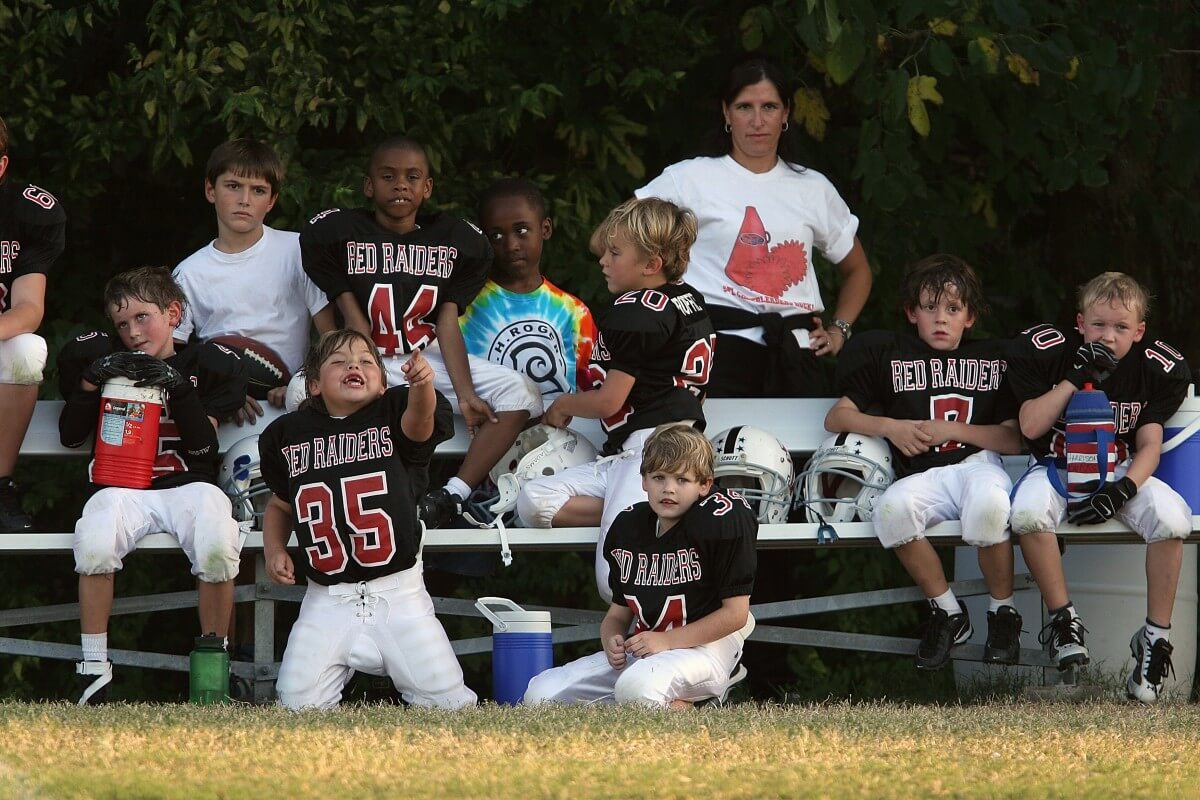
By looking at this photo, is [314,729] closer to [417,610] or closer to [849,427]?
[417,610]

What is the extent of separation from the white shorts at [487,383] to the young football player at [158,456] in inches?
14.6

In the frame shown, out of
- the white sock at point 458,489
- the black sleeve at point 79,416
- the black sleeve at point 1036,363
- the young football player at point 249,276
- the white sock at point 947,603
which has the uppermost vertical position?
the young football player at point 249,276

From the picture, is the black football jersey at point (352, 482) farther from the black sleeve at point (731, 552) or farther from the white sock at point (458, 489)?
the black sleeve at point (731, 552)

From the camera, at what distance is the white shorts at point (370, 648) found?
509cm

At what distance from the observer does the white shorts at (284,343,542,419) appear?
5809 mm

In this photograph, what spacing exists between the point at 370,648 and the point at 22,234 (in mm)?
1919

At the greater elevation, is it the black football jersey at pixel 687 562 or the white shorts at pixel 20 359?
the white shorts at pixel 20 359

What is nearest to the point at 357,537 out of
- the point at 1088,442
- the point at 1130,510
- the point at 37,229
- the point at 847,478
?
the point at 37,229

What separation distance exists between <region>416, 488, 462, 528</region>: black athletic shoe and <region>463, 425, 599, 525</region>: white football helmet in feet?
0.21

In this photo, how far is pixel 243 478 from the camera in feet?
18.4

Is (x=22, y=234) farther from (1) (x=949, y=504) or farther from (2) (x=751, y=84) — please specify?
(1) (x=949, y=504)

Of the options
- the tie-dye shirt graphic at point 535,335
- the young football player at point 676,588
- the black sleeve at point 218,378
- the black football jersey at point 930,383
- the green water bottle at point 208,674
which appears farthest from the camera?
the tie-dye shirt graphic at point 535,335

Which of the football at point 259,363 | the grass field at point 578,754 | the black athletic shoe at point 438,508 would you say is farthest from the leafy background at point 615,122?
the grass field at point 578,754

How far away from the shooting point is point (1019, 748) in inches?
154
